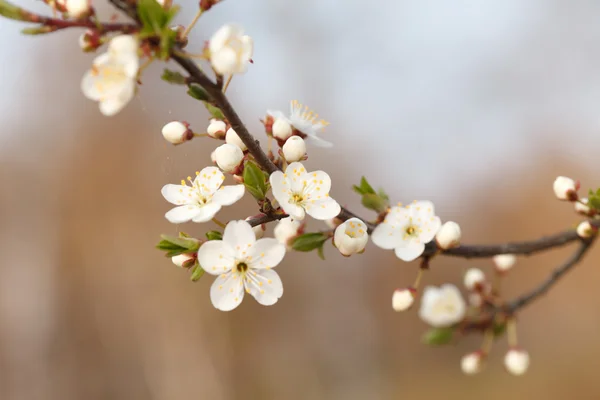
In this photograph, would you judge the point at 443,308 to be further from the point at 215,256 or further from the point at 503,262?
the point at 215,256

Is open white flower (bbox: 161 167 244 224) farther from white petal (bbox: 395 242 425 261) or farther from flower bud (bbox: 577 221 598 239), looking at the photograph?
flower bud (bbox: 577 221 598 239)

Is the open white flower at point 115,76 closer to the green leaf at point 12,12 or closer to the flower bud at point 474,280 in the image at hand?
the green leaf at point 12,12

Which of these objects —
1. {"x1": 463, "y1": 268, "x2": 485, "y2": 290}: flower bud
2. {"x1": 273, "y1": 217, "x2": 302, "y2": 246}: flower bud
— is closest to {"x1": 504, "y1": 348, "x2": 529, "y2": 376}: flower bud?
{"x1": 463, "y1": 268, "x2": 485, "y2": 290}: flower bud

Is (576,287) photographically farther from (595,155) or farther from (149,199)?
(149,199)

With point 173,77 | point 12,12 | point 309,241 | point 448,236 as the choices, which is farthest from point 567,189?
point 12,12

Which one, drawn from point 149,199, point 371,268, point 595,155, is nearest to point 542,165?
point 595,155

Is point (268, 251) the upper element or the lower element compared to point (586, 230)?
upper
